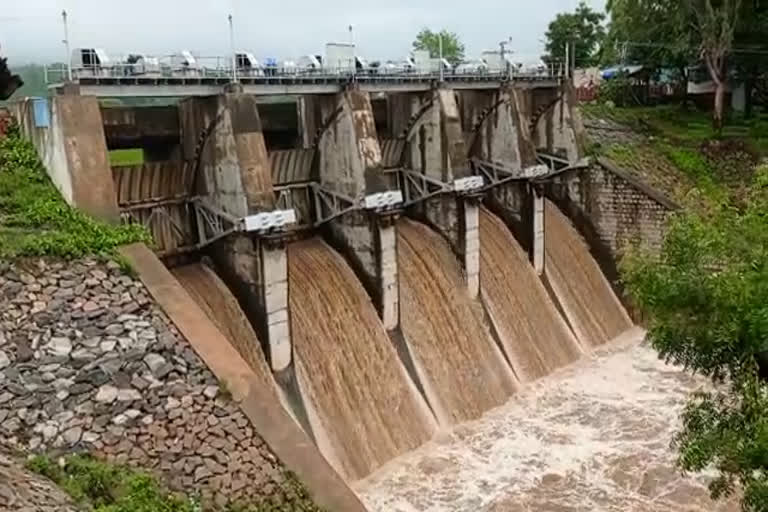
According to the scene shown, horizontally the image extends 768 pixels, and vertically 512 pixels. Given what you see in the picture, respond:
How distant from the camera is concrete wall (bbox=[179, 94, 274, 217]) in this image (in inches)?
541

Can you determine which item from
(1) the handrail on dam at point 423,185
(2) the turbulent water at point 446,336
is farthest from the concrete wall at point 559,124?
(2) the turbulent water at point 446,336

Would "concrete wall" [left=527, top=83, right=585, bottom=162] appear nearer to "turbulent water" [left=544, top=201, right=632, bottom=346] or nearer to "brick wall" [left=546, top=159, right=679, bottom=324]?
"brick wall" [left=546, top=159, right=679, bottom=324]

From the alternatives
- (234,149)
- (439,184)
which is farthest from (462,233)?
(234,149)

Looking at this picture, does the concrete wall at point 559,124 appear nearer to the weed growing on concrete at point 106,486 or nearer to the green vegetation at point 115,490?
the green vegetation at point 115,490

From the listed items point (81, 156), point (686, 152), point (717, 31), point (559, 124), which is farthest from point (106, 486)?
point (717, 31)

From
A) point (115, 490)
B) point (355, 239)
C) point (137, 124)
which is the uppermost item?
point (137, 124)

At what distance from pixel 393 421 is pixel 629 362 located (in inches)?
271

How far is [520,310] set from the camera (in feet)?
61.9

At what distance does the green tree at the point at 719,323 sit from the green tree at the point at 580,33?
36.5m

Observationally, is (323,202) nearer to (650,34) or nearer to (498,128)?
(498,128)

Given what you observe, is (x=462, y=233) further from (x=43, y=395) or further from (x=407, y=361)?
(x=43, y=395)

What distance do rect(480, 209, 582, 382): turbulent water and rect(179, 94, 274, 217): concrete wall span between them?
6.43 metres

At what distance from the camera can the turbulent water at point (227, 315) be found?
44.8 feet

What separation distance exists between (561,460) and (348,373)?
3794 mm
